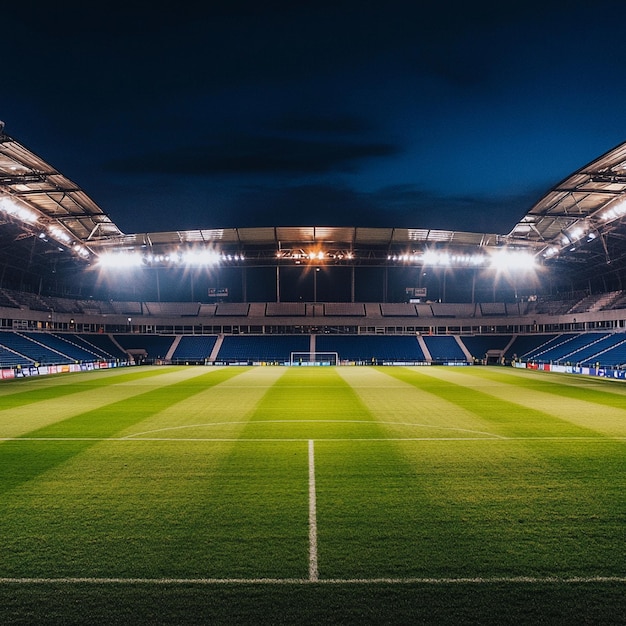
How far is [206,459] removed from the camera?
12305 millimetres

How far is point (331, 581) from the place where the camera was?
241 inches

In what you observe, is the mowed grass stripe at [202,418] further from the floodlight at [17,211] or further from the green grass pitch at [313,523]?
the floodlight at [17,211]

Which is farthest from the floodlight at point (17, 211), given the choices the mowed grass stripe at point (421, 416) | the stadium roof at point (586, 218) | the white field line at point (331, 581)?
the stadium roof at point (586, 218)

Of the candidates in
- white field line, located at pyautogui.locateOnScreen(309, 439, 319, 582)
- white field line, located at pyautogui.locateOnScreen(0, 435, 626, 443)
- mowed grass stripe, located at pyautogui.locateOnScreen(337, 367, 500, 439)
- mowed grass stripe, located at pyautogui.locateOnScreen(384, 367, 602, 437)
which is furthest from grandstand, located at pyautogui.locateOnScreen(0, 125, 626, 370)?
white field line, located at pyautogui.locateOnScreen(309, 439, 319, 582)

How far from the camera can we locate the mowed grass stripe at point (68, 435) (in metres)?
11.3

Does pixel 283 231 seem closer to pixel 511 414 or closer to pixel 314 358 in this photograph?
pixel 314 358

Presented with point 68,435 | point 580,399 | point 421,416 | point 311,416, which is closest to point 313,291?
point 580,399

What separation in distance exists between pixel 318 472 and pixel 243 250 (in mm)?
55863

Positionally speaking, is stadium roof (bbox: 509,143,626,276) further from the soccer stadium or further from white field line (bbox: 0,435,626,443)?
white field line (bbox: 0,435,626,443)

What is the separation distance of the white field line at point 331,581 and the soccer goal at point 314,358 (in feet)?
193

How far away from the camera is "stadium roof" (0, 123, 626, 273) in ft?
106

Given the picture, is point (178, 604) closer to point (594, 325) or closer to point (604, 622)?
point (604, 622)

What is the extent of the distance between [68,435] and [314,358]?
5277 centimetres

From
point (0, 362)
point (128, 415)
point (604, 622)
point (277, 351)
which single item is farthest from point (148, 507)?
point (277, 351)
